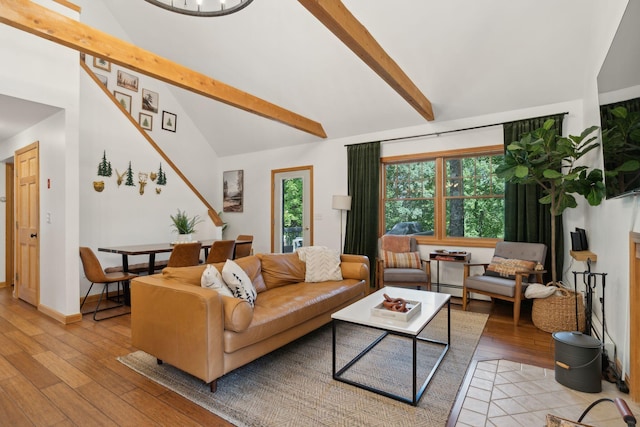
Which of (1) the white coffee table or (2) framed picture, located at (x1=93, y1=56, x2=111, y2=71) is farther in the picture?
(2) framed picture, located at (x1=93, y1=56, x2=111, y2=71)

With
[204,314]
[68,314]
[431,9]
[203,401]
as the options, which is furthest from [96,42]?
[431,9]

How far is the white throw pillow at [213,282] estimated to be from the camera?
2.43 metres

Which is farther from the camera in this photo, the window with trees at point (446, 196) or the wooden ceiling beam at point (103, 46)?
the window with trees at point (446, 196)

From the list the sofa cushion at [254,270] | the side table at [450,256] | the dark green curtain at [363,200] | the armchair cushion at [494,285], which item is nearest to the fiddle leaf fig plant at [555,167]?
the armchair cushion at [494,285]

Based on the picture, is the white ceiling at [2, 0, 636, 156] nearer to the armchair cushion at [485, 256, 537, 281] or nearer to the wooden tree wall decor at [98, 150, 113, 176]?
the armchair cushion at [485, 256, 537, 281]

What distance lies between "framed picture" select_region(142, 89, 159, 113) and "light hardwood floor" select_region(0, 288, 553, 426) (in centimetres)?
412

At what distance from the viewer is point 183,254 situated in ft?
13.4

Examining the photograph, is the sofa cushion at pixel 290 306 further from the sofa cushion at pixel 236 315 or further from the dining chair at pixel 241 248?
the dining chair at pixel 241 248

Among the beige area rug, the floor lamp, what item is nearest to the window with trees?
the floor lamp

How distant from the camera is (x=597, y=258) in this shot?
120 inches

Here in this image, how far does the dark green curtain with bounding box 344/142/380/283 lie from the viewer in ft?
17.1

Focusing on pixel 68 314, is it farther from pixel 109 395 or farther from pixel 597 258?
pixel 597 258

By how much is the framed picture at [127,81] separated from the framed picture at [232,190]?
2.37m

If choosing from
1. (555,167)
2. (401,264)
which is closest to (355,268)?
(401,264)
